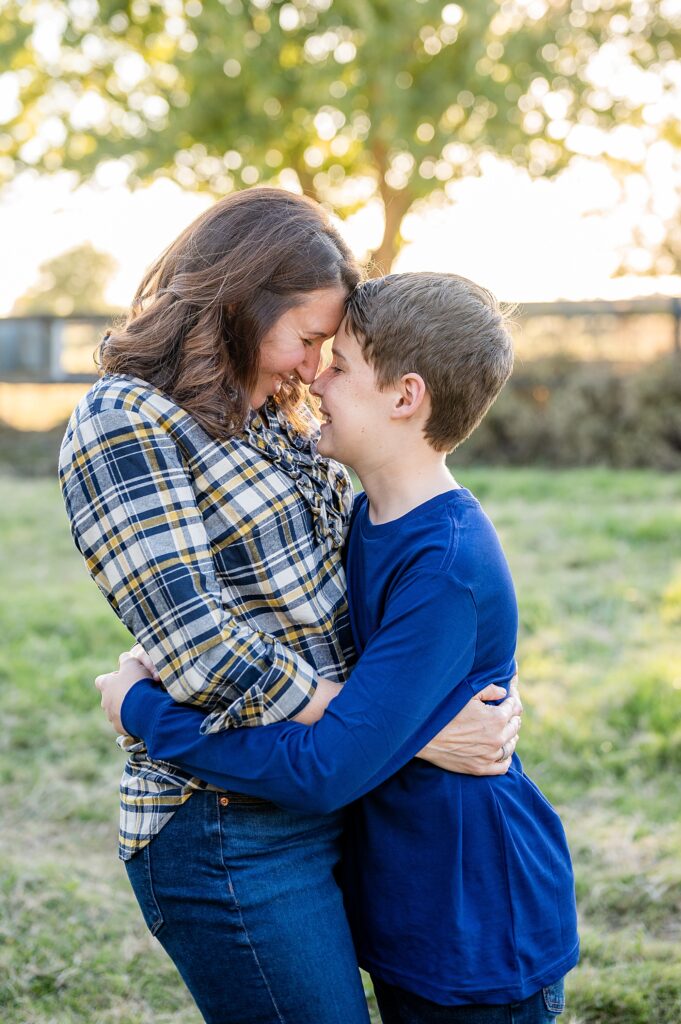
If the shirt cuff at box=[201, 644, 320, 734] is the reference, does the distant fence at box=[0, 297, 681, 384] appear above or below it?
below

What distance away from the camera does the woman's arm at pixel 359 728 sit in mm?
1643

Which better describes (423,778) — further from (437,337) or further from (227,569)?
(437,337)

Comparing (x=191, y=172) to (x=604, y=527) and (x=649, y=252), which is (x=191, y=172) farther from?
(x=604, y=527)

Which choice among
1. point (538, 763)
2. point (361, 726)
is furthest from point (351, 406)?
point (538, 763)

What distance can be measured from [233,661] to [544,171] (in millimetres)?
15208

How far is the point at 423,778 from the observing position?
6.01 ft

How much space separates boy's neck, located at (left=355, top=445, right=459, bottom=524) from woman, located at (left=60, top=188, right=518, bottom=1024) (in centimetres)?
12

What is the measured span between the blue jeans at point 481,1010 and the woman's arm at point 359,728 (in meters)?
0.44

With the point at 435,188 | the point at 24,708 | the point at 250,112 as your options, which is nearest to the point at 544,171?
the point at 435,188

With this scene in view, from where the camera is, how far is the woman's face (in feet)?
6.20

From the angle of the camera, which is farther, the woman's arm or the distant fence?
the distant fence

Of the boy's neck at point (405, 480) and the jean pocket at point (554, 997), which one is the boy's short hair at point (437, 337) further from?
the jean pocket at point (554, 997)

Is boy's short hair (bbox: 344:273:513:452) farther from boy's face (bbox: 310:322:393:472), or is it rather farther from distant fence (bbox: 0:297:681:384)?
distant fence (bbox: 0:297:681:384)

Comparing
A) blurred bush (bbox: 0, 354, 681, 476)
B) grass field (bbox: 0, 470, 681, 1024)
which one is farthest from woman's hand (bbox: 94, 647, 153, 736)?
blurred bush (bbox: 0, 354, 681, 476)
